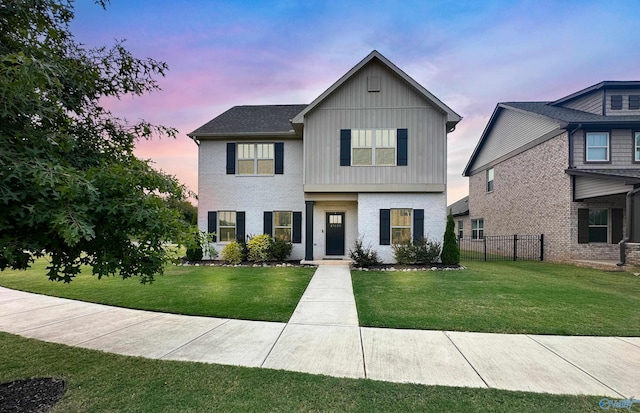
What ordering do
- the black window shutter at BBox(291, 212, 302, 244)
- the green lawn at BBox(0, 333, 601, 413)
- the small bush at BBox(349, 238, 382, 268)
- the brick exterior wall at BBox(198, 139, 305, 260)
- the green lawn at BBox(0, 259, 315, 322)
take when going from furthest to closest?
the brick exterior wall at BBox(198, 139, 305, 260), the black window shutter at BBox(291, 212, 302, 244), the small bush at BBox(349, 238, 382, 268), the green lawn at BBox(0, 259, 315, 322), the green lawn at BBox(0, 333, 601, 413)

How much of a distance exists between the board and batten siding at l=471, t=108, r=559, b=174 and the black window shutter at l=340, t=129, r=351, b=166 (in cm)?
1039

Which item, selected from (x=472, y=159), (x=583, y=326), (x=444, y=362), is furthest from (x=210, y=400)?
(x=472, y=159)

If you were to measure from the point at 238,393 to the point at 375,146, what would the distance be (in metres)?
11.0

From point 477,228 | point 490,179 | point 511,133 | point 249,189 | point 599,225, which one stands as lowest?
point 477,228

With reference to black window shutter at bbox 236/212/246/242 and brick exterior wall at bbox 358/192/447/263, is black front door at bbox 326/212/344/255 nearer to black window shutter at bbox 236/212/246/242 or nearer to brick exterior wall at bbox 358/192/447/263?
brick exterior wall at bbox 358/192/447/263

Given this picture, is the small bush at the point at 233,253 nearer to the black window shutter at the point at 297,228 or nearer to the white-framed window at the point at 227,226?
the white-framed window at the point at 227,226

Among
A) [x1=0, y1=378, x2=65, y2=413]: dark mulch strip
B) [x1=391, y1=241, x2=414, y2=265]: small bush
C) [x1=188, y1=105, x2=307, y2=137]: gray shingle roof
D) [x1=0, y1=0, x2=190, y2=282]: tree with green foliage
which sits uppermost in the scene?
[x1=188, y1=105, x2=307, y2=137]: gray shingle roof

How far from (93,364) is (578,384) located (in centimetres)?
591

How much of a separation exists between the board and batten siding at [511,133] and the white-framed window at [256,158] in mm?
13767

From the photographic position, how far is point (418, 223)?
12641 mm

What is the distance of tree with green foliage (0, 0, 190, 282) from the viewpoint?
2.18m

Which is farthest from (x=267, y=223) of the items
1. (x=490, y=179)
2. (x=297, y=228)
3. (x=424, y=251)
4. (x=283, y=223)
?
(x=490, y=179)

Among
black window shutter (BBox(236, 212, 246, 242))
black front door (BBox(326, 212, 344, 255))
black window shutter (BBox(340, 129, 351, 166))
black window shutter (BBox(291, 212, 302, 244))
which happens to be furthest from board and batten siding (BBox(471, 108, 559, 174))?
black window shutter (BBox(236, 212, 246, 242))

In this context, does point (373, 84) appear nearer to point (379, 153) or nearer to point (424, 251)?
point (379, 153)
